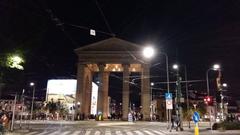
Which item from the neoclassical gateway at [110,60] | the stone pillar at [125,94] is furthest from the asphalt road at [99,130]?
the neoclassical gateway at [110,60]

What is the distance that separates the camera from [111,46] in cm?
6419

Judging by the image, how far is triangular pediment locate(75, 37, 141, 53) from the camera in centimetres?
6344

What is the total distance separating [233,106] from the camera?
110000mm

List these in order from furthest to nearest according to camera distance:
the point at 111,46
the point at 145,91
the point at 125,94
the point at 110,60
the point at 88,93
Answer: the point at 88,93, the point at 110,60, the point at 111,46, the point at 145,91, the point at 125,94

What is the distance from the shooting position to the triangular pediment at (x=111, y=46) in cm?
6344

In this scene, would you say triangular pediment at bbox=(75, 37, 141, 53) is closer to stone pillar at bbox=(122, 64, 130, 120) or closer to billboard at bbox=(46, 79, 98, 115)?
stone pillar at bbox=(122, 64, 130, 120)

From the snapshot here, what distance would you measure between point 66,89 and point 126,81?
58.7 feet

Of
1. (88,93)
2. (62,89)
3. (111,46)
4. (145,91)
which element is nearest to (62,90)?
(62,89)

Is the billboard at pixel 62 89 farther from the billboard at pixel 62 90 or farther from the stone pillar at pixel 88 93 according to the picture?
the stone pillar at pixel 88 93

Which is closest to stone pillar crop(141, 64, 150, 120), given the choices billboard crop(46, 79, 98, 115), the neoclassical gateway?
the neoclassical gateway

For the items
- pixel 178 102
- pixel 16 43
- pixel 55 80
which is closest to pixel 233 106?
pixel 55 80

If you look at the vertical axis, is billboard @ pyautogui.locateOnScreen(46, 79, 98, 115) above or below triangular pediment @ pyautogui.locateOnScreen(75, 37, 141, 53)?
below

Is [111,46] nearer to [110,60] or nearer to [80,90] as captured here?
[110,60]

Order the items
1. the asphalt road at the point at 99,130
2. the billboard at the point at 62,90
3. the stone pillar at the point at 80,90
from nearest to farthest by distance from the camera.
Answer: the asphalt road at the point at 99,130 → the stone pillar at the point at 80,90 → the billboard at the point at 62,90
